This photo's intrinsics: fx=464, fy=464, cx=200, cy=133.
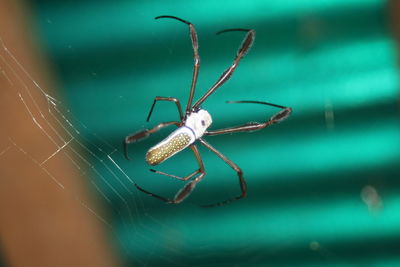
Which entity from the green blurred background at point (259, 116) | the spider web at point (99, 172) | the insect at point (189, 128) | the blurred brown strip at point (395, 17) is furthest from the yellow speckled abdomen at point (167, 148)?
the blurred brown strip at point (395, 17)

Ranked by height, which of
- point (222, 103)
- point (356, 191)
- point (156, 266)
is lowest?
point (156, 266)

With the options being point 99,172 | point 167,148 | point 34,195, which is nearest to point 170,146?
point 167,148

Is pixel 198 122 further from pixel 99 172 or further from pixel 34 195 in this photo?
pixel 34 195

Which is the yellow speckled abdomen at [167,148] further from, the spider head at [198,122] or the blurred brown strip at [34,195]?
the blurred brown strip at [34,195]

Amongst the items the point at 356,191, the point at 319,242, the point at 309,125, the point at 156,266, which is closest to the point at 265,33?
the point at 309,125

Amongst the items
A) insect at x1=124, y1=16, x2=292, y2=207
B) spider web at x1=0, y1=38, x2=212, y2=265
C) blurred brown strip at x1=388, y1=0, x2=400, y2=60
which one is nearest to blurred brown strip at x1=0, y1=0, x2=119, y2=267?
spider web at x1=0, y1=38, x2=212, y2=265

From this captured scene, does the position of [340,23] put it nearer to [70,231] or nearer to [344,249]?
[344,249]

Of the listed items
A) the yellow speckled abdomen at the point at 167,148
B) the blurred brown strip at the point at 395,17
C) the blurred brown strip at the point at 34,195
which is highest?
the blurred brown strip at the point at 395,17
